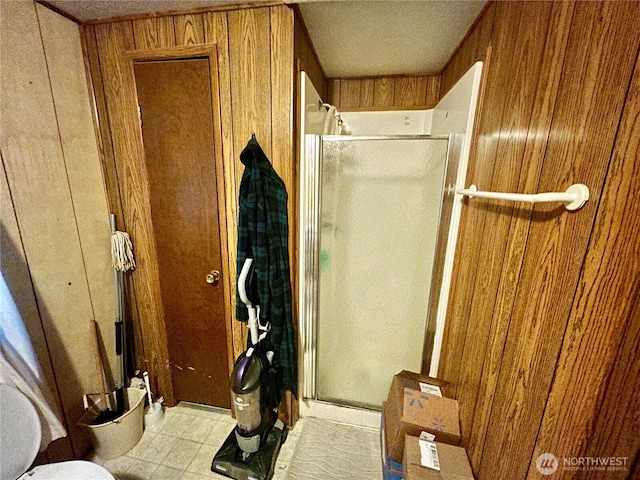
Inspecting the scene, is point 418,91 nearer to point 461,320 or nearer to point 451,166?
point 451,166

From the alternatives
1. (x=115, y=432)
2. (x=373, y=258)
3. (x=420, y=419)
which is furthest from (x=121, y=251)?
(x=420, y=419)

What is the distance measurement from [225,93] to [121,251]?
106 centimetres

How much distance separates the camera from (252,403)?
1242 millimetres

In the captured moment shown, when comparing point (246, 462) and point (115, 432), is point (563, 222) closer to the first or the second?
point (246, 462)

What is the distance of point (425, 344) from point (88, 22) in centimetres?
250

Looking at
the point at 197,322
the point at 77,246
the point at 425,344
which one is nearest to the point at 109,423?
the point at 197,322

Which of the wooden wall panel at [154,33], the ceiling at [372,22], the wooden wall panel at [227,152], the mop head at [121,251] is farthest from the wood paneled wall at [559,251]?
the mop head at [121,251]

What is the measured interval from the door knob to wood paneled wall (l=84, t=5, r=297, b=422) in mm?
69

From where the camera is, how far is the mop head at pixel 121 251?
1430 mm

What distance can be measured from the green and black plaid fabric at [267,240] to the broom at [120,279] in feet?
2.47

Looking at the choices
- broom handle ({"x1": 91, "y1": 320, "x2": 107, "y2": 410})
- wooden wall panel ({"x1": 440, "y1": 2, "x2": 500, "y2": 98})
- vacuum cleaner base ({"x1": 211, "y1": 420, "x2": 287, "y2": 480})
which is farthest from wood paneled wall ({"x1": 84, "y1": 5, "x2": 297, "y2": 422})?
wooden wall panel ({"x1": 440, "y1": 2, "x2": 500, "y2": 98})

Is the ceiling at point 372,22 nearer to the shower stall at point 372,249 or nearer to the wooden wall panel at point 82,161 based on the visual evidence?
the wooden wall panel at point 82,161

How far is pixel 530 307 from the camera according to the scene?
2.17ft

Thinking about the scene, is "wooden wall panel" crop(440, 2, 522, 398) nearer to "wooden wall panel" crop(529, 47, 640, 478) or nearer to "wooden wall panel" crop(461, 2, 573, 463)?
"wooden wall panel" crop(461, 2, 573, 463)
